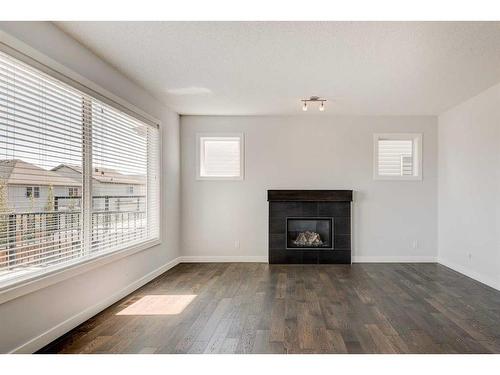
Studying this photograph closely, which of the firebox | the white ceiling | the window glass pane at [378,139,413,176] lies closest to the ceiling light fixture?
the white ceiling

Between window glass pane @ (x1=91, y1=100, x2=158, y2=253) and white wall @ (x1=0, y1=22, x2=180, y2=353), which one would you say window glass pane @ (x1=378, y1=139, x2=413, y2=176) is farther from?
window glass pane @ (x1=91, y1=100, x2=158, y2=253)

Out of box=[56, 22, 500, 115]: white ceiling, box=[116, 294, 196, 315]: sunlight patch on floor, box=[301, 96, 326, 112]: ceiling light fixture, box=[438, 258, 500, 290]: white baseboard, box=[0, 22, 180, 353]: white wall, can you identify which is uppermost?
box=[56, 22, 500, 115]: white ceiling

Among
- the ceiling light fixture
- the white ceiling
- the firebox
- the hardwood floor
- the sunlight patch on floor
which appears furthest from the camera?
the firebox

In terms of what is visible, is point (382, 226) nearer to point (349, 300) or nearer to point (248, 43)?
point (349, 300)

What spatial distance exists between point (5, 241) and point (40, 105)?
3.46ft

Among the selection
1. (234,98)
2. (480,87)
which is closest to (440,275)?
(480,87)

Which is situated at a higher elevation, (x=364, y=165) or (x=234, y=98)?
(x=234, y=98)

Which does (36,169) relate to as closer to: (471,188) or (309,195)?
(309,195)

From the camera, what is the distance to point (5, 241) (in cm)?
235

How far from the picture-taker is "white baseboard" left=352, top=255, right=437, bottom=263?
6.09 metres

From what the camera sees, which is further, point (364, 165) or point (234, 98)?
point (364, 165)

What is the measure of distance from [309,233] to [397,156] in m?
2.08

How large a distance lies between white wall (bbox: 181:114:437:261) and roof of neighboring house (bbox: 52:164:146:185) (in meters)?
1.83

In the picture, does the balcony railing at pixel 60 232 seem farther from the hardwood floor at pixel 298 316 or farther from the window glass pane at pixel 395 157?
the window glass pane at pixel 395 157
